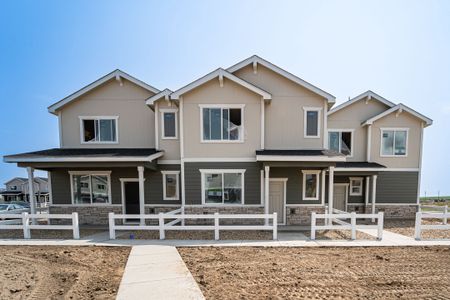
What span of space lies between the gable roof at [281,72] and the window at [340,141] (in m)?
3.89

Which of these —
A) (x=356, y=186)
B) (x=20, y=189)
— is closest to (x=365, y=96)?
(x=356, y=186)

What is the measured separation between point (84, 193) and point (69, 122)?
14.2ft

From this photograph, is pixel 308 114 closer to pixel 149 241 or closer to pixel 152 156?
pixel 152 156

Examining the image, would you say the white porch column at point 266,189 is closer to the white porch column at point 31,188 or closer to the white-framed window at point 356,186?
the white-framed window at point 356,186

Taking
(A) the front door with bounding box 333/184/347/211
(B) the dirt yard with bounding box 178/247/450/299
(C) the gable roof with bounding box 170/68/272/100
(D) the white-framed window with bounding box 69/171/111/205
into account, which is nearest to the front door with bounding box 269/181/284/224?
(B) the dirt yard with bounding box 178/247/450/299

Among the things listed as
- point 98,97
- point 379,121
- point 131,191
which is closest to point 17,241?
point 131,191

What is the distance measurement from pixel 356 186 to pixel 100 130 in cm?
1687

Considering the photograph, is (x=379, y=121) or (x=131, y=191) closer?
(x=131, y=191)

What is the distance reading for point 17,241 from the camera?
322 inches

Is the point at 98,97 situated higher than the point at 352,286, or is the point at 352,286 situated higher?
the point at 98,97

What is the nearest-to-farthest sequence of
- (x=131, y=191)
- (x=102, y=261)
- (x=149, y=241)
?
(x=102, y=261) < (x=149, y=241) < (x=131, y=191)

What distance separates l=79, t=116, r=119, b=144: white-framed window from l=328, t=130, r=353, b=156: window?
13952mm

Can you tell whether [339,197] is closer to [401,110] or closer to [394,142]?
[394,142]

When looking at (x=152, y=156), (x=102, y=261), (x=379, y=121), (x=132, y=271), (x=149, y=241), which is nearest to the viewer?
(x=132, y=271)
